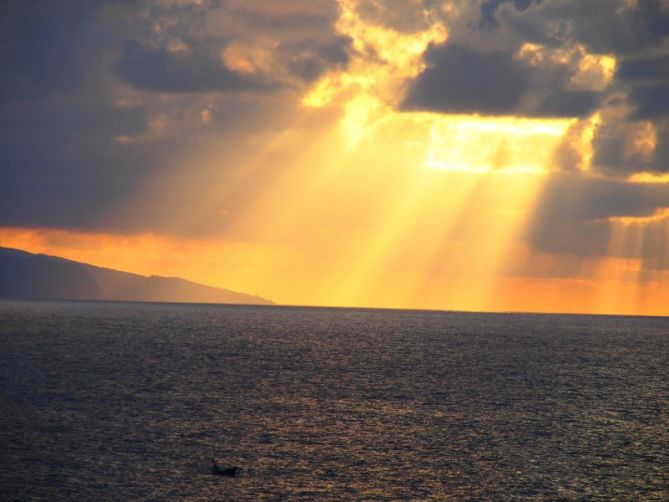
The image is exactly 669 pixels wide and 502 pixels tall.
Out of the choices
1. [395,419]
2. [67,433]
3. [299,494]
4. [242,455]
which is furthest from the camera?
[395,419]

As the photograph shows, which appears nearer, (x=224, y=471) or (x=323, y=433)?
(x=224, y=471)

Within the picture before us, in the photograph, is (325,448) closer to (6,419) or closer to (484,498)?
(484,498)

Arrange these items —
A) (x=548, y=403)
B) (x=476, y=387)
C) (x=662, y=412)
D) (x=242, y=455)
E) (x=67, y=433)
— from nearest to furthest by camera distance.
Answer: (x=242, y=455) < (x=67, y=433) < (x=662, y=412) < (x=548, y=403) < (x=476, y=387)

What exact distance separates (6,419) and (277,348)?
390 feet

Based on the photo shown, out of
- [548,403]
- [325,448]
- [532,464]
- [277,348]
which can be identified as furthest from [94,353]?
[532,464]

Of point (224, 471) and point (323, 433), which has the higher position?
point (323, 433)

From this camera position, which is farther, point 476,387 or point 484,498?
point 476,387

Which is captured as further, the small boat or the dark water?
the small boat

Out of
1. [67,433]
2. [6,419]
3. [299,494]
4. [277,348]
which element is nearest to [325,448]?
[299,494]

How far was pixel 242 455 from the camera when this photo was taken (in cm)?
6881

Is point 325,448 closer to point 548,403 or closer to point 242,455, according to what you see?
point 242,455

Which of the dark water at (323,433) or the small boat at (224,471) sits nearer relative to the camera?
the dark water at (323,433)

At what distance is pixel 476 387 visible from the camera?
12088 cm

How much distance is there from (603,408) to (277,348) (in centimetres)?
10483
